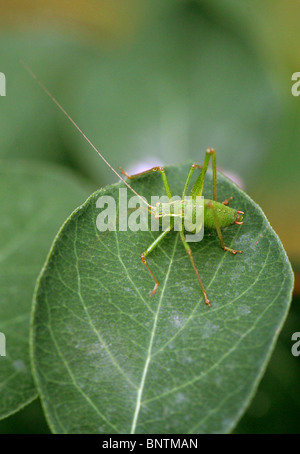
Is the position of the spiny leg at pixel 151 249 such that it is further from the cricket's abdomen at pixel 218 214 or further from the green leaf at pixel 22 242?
the green leaf at pixel 22 242

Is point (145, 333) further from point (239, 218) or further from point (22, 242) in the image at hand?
point (22, 242)

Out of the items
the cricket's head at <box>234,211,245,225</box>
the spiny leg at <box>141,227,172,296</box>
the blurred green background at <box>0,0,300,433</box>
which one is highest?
the blurred green background at <box>0,0,300,433</box>

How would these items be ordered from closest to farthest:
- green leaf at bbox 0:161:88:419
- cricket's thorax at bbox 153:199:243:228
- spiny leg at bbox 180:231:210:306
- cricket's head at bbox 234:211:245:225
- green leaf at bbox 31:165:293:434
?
green leaf at bbox 31:165:293:434 → spiny leg at bbox 180:231:210:306 → green leaf at bbox 0:161:88:419 → cricket's head at bbox 234:211:245:225 → cricket's thorax at bbox 153:199:243:228

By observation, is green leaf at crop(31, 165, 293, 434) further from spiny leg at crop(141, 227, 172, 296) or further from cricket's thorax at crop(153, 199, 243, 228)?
cricket's thorax at crop(153, 199, 243, 228)

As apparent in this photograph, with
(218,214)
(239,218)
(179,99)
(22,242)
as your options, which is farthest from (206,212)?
(179,99)

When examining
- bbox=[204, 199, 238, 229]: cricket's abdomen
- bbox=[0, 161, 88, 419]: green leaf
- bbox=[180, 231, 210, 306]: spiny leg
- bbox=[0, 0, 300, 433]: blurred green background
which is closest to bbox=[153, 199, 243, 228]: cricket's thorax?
bbox=[204, 199, 238, 229]: cricket's abdomen

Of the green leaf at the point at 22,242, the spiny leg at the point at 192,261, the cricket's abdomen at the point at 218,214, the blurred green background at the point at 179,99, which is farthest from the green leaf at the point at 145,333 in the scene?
the blurred green background at the point at 179,99

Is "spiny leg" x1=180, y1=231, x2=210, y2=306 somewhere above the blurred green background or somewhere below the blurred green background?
below
